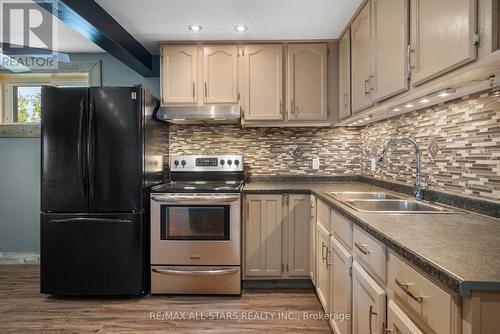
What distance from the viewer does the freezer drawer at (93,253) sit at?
7.95 feet

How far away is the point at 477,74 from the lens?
3.68 feet

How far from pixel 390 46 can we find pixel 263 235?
1.71m

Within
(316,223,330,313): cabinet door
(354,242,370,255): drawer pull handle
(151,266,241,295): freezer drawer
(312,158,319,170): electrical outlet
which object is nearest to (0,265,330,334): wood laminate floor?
(151,266,241,295): freezer drawer

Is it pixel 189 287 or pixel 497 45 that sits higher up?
pixel 497 45

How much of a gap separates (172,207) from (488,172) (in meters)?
2.08

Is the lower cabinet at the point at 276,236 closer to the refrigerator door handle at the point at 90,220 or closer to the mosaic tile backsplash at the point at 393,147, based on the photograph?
the mosaic tile backsplash at the point at 393,147

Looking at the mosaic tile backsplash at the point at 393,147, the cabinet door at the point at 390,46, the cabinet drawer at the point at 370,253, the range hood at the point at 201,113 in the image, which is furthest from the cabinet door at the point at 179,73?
the cabinet drawer at the point at 370,253

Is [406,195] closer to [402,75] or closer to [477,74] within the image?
[402,75]

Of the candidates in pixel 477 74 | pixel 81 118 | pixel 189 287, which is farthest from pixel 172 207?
pixel 477 74

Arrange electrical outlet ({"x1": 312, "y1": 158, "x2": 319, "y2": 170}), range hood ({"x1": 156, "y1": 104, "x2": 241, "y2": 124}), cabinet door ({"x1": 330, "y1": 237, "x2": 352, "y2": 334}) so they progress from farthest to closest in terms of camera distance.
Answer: electrical outlet ({"x1": 312, "y1": 158, "x2": 319, "y2": 170})
range hood ({"x1": 156, "y1": 104, "x2": 241, "y2": 124})
cabinet door ({"x1": 330, "y1": 237, "x2": 352, "y2": 334})

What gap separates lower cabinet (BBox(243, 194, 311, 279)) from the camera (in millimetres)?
2615

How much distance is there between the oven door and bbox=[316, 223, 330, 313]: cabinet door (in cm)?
65

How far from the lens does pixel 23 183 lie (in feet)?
10.7

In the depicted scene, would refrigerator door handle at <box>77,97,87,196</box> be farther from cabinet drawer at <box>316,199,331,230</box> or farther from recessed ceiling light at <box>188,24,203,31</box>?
cabinet drawer at <box>316,199,331,230</box>
